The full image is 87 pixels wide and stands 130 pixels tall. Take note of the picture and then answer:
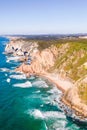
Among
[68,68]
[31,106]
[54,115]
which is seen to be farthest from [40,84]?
[54,115]

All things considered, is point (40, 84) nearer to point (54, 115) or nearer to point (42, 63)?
point (42, 63)

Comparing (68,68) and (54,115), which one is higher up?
(68,68)

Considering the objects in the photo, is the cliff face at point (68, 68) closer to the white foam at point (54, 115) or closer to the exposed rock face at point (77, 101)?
the exposed rock face at point (77, 101)

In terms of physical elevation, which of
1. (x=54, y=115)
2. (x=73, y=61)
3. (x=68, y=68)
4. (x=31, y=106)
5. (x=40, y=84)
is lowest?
(x=40, y=84)

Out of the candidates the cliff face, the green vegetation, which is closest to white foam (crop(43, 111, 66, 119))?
the cliff face

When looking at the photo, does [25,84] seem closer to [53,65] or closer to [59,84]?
[59,84]

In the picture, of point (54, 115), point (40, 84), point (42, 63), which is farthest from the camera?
point (42, 63)

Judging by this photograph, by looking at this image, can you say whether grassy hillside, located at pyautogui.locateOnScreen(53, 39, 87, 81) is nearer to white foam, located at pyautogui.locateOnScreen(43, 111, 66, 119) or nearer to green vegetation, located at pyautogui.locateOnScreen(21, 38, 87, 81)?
green vegetation, located at pyautogui.locateOnScreen(21, 38, 87, 81)

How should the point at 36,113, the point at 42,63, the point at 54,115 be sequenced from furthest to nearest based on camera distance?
the point at 42,63 < the point at 36,113 < the point at 54,115

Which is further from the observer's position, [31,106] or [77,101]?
[31,106]

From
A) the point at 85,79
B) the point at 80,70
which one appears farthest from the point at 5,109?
the point at 80,70
